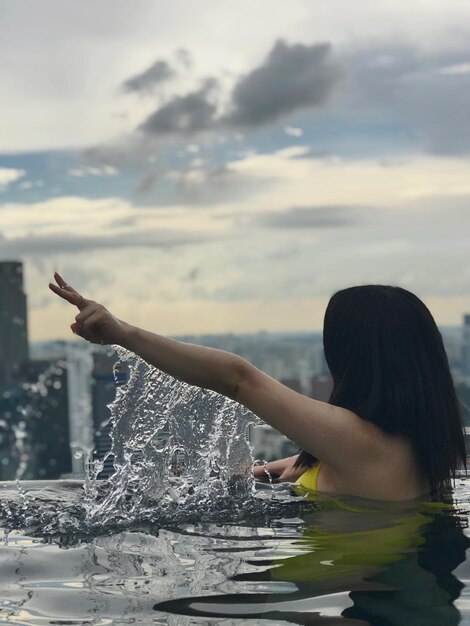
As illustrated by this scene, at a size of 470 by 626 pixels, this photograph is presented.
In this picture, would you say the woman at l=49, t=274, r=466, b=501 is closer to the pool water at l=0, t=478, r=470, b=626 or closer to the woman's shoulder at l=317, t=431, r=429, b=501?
the woman's shoulder at l=317, t=431, r=429, b=501

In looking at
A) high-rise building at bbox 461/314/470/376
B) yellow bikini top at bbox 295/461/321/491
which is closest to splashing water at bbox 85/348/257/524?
yellow bikini top at bbox 295/461/321/491

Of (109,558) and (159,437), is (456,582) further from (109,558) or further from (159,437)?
(159,437)

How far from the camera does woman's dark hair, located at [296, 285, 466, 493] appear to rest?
278 cm

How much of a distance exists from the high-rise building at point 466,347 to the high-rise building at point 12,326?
147ft

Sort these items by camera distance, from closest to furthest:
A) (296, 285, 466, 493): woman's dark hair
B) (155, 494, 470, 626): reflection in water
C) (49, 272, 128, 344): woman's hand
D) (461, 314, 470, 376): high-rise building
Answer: (155, 494, 470, 626): reflection in water → (49, 272, 128, 344): woman's hand → (296, 285, 466, 493): woman's dark hair → (461, 314, 470, 376): high-rise building

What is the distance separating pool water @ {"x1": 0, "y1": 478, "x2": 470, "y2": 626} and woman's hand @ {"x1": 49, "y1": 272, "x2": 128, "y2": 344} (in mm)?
617

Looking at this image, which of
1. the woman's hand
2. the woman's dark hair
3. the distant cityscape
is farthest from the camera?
the distant cityscape

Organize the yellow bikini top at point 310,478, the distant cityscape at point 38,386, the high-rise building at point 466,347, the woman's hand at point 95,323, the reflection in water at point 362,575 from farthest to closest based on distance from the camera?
1. the distant cityscape at point 38,386
2. the high-rise building at point 466,347
3. the yellow bikini top at point 310,478
4. the woman's hand at point 95,323
5. the reflection in water at point 362,575

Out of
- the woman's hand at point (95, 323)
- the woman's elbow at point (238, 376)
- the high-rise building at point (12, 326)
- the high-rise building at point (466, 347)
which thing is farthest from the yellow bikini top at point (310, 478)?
the high-rise building at point (12, 326)

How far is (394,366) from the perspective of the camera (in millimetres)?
2783

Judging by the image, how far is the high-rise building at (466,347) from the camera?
205ft

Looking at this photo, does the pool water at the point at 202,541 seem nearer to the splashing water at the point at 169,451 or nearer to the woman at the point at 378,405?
the splashing water at the point at 169,451

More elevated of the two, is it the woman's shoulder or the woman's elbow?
the woman's elbow

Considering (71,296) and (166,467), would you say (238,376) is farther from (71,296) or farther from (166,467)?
(166,467)
